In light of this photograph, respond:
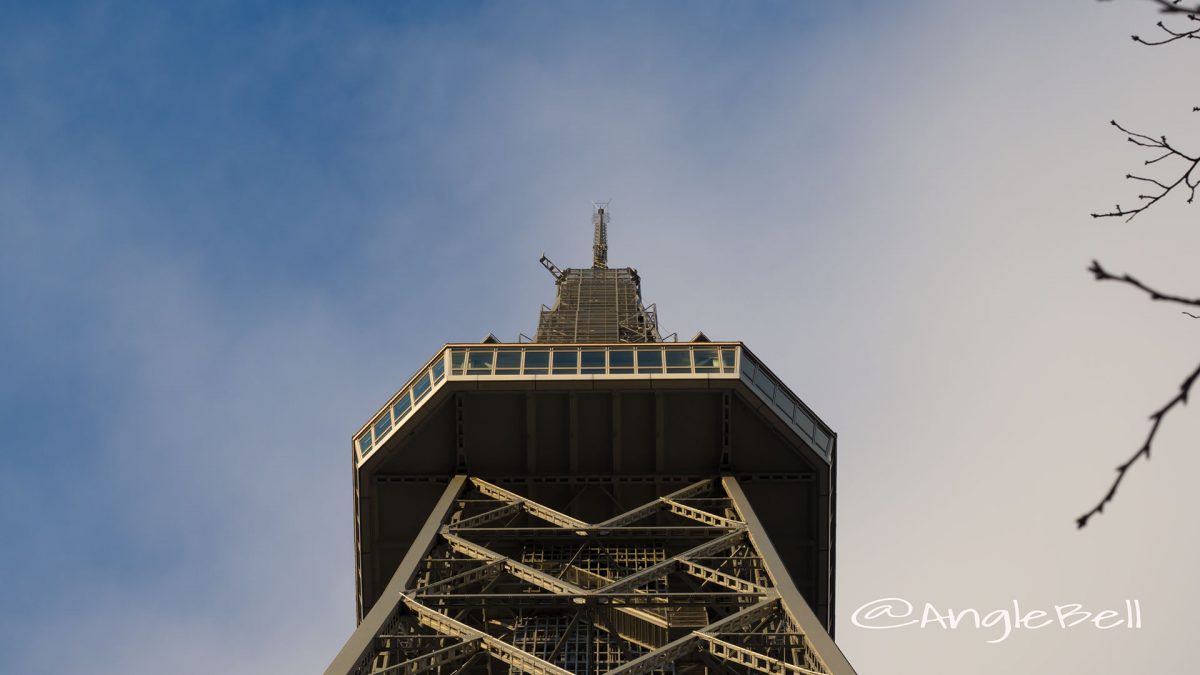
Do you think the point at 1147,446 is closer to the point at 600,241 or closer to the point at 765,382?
the point at 765,382

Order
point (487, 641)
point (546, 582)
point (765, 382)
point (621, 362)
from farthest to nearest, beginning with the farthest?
point (765, 382) < point (621, 362) < point (546, 582) < point (487, 641)

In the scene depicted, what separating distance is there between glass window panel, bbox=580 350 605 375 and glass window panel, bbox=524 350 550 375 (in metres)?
0.99

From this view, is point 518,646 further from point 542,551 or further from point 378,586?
point 378,586

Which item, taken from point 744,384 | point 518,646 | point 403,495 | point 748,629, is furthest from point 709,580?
point 403,495

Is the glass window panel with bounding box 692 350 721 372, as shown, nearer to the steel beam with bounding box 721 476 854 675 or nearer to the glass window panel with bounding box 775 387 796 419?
the glass window panel with bounding box 775 387 796 419

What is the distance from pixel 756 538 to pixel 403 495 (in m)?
11.2

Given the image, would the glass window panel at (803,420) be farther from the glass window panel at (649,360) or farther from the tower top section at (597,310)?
the tower top section at (597,310)

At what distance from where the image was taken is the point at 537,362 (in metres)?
40.5

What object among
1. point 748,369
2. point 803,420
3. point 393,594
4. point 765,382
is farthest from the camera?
point 803,420

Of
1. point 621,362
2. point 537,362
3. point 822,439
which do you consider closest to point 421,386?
point 537,362

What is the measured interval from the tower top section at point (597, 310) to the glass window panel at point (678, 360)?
10657 mm

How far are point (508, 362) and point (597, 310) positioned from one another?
20362mm

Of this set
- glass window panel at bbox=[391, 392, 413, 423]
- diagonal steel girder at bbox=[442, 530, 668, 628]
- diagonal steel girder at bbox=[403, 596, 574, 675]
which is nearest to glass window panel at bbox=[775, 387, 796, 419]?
diagonal steel girder at bbox=[442, 530, 668, 628]

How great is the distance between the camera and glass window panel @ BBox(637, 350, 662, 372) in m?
40.2
